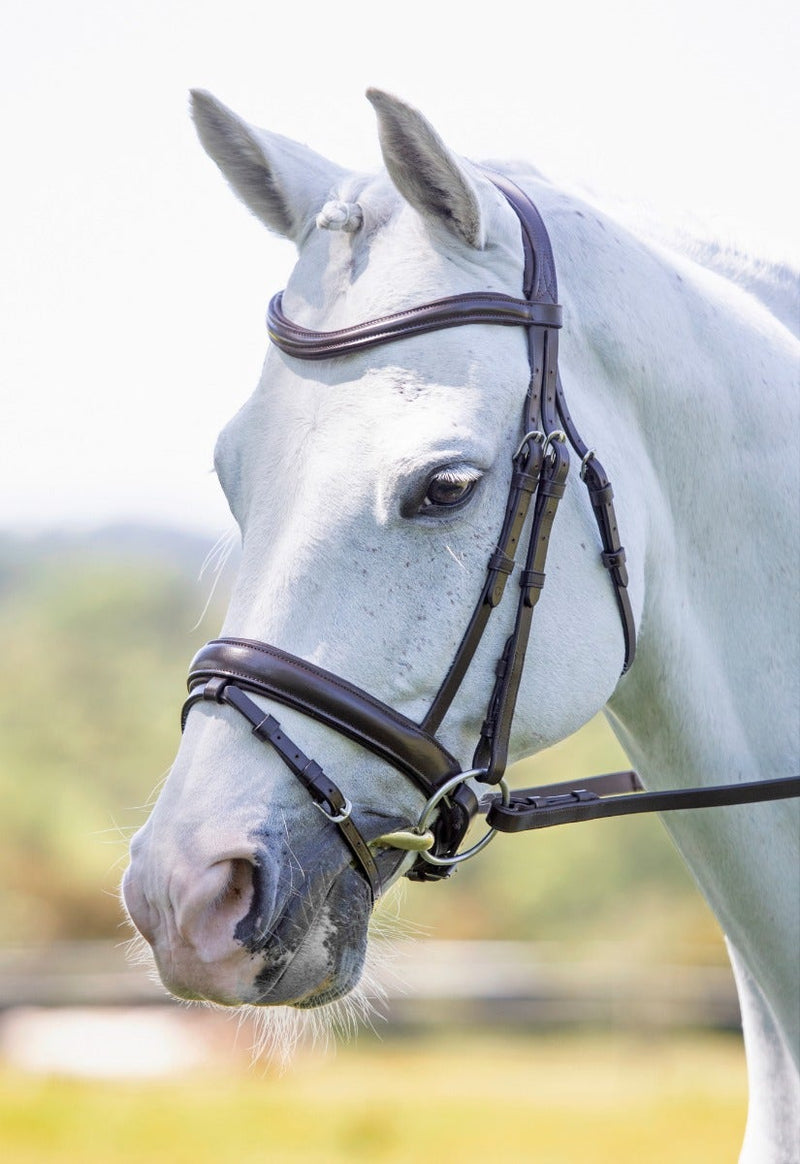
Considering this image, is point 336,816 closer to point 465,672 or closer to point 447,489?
point 465,672

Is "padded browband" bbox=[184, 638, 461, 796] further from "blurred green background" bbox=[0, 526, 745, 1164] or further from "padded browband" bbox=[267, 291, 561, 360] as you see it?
"padded browband" bbox=[267, 291, 561, 360]

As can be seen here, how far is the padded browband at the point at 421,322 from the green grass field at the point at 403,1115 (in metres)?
10.6

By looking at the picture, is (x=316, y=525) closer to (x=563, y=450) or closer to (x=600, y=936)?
(x=563, y=450)

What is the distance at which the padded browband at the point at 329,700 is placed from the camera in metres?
2.20

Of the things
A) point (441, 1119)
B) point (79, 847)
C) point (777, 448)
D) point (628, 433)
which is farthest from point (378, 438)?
point (79, 847)

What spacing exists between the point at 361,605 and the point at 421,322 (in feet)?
2.11

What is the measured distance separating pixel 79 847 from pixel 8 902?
262cm

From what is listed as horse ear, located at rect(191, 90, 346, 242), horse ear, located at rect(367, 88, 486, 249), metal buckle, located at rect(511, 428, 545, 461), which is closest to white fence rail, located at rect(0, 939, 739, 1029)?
horse ear, located at rect(191, 90, 346, 242)

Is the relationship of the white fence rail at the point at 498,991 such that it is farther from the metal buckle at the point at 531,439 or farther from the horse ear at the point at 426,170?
the horse ear at the point at 426,170

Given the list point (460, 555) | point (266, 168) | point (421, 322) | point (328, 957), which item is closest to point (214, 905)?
point (328, 957)

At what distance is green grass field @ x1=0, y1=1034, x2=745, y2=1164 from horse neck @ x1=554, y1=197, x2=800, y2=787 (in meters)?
10.2

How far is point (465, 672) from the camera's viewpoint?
233cm

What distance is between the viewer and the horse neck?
2686 millimetres

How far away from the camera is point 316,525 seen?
2273 millimetres
